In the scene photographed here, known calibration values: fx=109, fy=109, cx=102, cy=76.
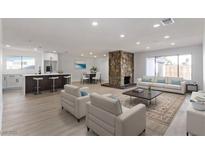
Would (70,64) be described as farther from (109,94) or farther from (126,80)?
(109,94)

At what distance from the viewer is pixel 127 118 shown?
1.74 m

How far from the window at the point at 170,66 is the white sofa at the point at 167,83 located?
4.54 feet

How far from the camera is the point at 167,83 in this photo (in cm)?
596

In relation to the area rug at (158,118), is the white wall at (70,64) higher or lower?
higher

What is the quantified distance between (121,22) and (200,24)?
2292 millimetres

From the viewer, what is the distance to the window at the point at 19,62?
23.0ft

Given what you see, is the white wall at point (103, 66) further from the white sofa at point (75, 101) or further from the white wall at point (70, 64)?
the white sofa at point (75, 101)

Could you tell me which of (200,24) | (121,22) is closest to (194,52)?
(200,24)

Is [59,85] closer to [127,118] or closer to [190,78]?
[127,118]

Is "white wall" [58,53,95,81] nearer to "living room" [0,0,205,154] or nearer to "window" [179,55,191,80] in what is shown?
"living room" [0,0,205,154]

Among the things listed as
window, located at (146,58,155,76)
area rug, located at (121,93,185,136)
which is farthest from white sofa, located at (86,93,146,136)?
window, located at (146,58,155,76)

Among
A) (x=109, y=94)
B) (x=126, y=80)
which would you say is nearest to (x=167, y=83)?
(x=126, y=80)

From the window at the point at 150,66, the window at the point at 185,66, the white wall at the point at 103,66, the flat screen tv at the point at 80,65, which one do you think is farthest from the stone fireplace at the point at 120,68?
the flat screen tv at the point at 80,65

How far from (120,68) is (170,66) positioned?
325cm
